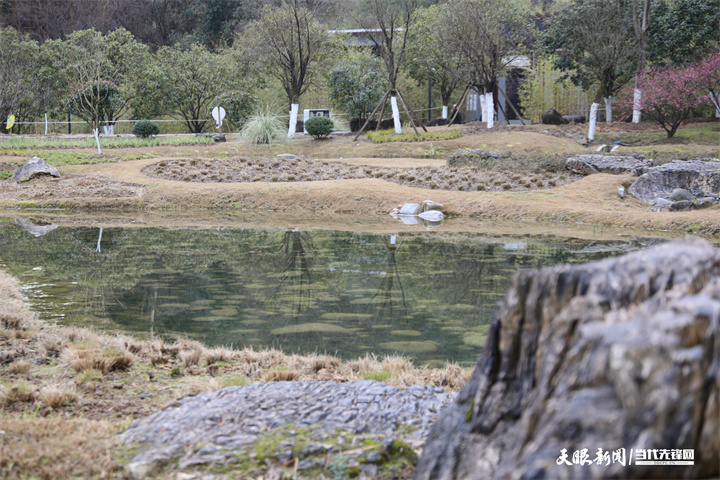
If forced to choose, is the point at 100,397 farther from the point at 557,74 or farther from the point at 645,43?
the point at 557,74

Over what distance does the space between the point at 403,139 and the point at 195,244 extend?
13343mm

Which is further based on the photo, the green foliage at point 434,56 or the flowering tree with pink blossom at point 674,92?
the green foliage at point 434,56

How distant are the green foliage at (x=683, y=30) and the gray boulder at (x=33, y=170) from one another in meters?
22.8

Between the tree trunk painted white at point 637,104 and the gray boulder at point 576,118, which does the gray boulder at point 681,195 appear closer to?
the tree trunk painted white at point 637,104

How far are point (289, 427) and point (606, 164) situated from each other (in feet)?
47.4

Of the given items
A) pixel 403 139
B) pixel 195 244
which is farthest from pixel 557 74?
pixel 195 244

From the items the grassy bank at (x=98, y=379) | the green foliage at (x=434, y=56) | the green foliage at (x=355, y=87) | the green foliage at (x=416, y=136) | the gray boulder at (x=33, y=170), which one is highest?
the green foliage at (x=434, y=56)

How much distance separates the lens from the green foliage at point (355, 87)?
87.6 ft

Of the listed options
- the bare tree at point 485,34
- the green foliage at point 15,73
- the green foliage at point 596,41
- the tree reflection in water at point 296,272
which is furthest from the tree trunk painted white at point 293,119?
the tree reflection in water at point 296,272

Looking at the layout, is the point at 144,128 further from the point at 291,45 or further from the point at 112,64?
the point at 291,45

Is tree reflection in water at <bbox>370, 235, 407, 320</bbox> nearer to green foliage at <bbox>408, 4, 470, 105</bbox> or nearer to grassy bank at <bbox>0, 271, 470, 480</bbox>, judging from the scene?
grassy bank at <bbox>0, 271, 470, 480</bbox>

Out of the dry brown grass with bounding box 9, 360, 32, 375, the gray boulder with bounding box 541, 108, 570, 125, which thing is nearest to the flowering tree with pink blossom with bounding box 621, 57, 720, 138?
the gray boulder with bounding box 541, 108, 570, 125

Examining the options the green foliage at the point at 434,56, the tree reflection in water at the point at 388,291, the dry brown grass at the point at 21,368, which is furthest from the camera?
the green foliage at the point at 434,56

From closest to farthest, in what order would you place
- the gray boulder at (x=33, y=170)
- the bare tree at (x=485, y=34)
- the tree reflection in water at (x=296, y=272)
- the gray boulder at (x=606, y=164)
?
the tree reflection in water at (x=296, y=272), the gray boulder at (x=606, y=164), the gray boulder at (x=33, y=170), the bare tree at (x=485, y=34)
